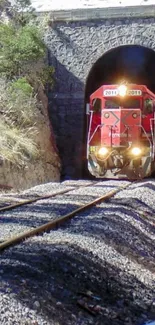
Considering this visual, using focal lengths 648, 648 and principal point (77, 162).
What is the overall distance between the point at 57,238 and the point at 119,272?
120 cm

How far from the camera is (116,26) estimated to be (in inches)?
893

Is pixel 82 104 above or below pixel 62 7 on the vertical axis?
Answer: below

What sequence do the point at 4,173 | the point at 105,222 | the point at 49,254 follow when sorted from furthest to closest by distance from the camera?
the point at 4,173, the point at 105,222, the point at 49,254

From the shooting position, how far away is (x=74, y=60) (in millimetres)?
23016

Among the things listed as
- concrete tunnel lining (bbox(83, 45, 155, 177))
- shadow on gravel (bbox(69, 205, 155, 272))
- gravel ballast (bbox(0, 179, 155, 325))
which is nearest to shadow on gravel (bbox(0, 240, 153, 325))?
gravel ballast (bbox(0, 179, 155, 325))

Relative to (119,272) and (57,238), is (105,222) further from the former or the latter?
(119,272)

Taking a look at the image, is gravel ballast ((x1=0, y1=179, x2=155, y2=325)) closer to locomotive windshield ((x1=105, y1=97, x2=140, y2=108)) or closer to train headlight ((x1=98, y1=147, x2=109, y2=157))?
train headlight ((x1=98, y1=147, x2=109, y2=157))

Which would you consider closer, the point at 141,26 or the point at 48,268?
the point at 48,268

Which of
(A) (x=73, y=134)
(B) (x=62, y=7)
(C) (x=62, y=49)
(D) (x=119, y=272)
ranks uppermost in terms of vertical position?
(B) (x=62, y=7)

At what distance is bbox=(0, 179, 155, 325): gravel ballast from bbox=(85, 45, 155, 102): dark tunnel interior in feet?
44.8

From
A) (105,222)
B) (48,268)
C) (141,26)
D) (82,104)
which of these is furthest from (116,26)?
(48,268)

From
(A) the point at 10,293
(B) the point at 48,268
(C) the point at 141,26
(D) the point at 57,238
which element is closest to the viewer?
(A) the point at 10,293

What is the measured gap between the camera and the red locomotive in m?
18.2

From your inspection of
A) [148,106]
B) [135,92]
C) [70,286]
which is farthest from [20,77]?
[70,286]
